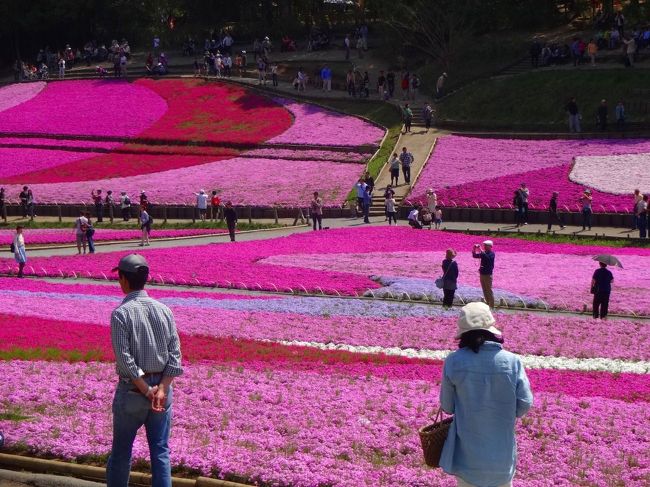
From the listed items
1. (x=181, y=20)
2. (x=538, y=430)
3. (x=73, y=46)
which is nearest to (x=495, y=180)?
(x=538, y=430)

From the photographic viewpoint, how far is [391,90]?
2586 inches

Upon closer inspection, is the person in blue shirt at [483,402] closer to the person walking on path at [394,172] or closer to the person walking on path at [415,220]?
the person walking on path at [415,220]

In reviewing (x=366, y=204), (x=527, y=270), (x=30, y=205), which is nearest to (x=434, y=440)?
(x=527, y=270)

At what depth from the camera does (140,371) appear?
9.41 m

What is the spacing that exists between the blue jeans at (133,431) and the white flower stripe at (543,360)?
969cm

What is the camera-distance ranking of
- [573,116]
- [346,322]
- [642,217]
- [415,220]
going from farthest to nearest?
[573,116] → [415,220] → [642,217] → [346,322]

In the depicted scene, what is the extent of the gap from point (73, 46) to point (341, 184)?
47806mm

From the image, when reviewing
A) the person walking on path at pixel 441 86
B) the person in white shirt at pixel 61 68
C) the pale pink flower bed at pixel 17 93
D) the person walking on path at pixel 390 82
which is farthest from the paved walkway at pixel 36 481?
the person in white shirt at pixel 61 68

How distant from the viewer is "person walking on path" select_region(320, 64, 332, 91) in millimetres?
70250

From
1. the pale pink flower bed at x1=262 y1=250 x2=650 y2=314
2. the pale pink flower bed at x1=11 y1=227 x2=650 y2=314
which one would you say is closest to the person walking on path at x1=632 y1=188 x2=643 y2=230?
the pale pink flower bed at x1=11 y1=227 x2=650 y2=314

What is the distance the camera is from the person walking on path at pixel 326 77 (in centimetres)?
7025

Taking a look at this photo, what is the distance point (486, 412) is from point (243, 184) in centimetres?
4590

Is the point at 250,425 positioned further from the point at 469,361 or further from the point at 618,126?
the point at 618,126

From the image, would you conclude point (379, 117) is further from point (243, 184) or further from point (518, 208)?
point (518, 208)
